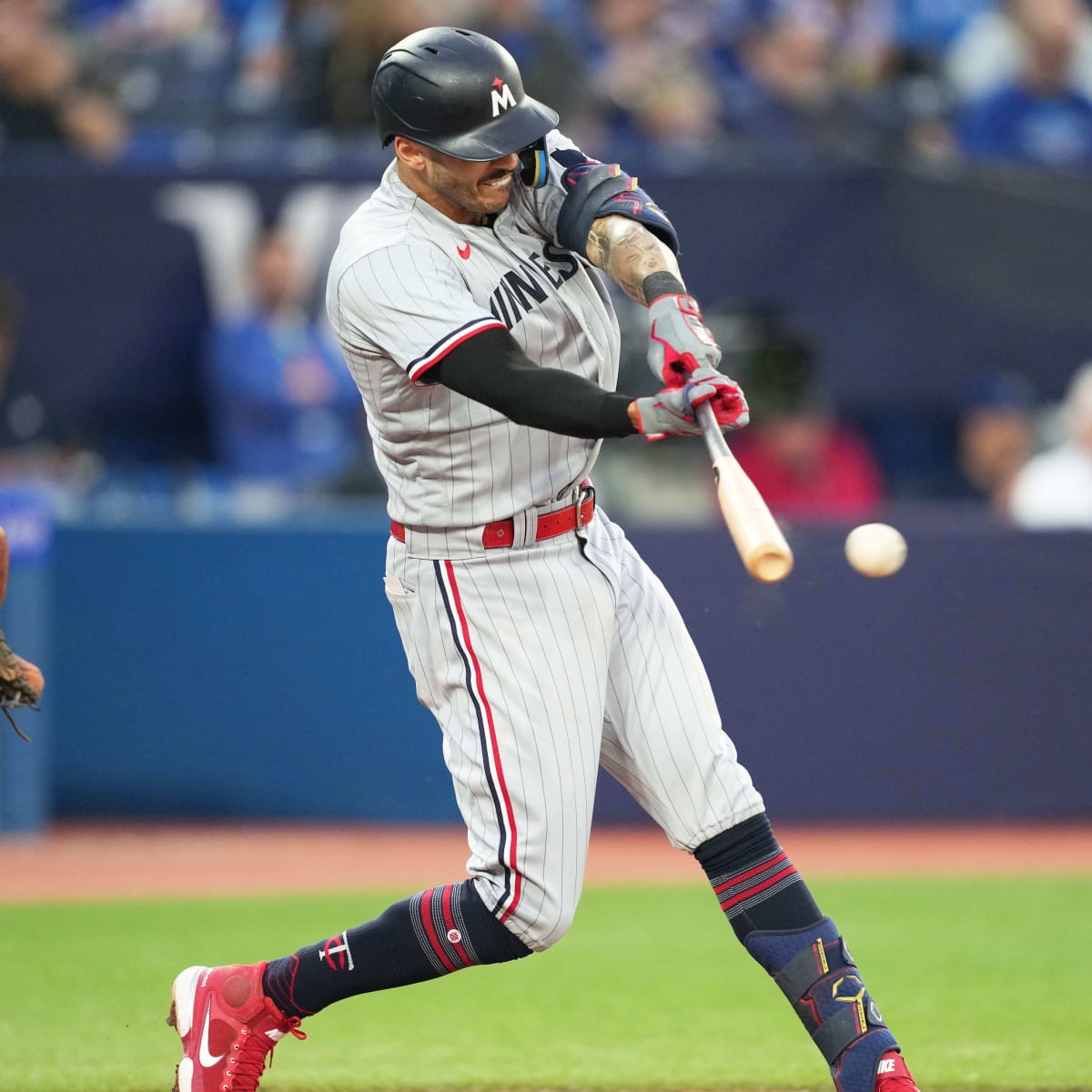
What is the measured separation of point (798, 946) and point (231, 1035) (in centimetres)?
117

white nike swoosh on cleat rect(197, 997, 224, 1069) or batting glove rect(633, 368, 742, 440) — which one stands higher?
batting glove rect(633, 368, 742, 440)

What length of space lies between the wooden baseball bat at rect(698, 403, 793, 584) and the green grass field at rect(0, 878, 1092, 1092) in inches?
64.2

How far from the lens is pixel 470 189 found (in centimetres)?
335

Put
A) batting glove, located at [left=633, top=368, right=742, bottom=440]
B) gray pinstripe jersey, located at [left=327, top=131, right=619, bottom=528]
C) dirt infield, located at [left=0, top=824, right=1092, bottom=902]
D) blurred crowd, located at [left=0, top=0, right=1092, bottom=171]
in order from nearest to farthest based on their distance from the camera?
batting glove, located at [left=633, top=368, right=742, bottom=440] < gray pinstripe jersey, located at [left=327, top=131, right=619, bottom=528] < dirt infield, located at [left=0, top=824, right=1092, bottom=902] < blurred crowd, located at [left=0, top=0, right=1092, bottom=171]

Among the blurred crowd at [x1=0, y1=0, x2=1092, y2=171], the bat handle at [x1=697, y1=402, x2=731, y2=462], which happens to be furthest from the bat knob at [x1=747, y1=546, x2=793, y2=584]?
the blurred crowd at [x1=0, y1=0, x2=1092, y2=171]

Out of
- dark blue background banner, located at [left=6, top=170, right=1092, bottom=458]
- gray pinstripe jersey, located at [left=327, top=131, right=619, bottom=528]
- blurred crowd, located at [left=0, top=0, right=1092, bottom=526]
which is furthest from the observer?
dark blue background banner, located at [left=6, top=170, right=1092, bottom=458]

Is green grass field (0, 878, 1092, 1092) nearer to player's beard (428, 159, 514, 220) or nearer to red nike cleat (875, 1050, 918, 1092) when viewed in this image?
red nike cleat (875, 1050, 918, 1092)

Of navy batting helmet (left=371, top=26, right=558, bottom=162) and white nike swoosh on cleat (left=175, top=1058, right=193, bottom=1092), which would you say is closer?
navy batting helmet (left=371, top=26, right=558, bottom=162)

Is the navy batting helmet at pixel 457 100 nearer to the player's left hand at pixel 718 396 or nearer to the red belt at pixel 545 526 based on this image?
the player's left hand at pixel 718 396

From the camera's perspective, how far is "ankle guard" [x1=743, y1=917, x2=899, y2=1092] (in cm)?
328

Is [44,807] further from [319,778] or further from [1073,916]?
[1073,916]

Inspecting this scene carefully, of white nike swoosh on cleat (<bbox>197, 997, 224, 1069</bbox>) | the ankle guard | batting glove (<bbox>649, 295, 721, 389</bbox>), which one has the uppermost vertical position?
batting glove (<bbox>649, 295, 721, 389</bbox>)

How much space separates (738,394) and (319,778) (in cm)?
467

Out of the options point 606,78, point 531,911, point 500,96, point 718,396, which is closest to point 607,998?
point 531,911
